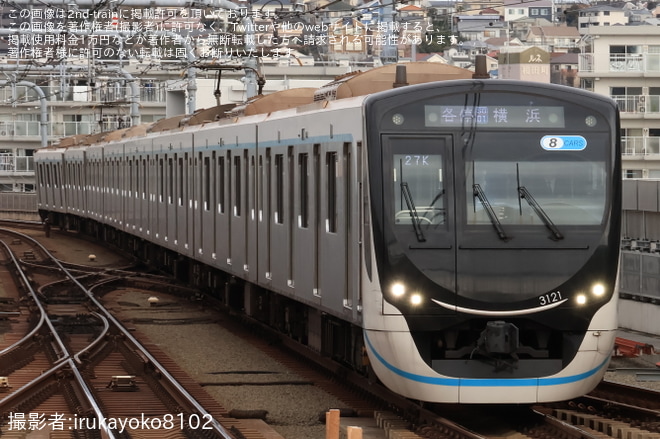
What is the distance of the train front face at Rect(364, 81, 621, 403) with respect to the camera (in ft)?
31.4

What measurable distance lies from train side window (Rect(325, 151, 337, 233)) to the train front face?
131cm

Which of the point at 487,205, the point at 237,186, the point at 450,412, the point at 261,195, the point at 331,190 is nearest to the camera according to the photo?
the point at 487,205

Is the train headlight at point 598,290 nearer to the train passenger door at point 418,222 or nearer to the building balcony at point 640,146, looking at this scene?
the train passenger door at point 418,222

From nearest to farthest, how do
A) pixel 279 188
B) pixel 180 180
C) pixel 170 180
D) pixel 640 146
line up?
pixel 279 188
pixel 180 180
pixel 170 180
pixel 640 146

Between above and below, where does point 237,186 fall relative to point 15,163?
above

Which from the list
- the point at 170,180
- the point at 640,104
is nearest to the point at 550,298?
the point at 170,180

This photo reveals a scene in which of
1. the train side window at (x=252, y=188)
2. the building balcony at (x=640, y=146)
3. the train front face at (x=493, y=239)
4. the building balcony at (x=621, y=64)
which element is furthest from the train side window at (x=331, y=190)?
the building balcony at (x=621, y=64)

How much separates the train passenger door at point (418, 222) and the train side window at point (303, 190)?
247 cm

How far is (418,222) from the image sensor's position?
9.70 m

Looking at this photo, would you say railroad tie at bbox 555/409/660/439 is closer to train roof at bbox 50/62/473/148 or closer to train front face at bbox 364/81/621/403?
train front face at bbox 364/81/621/403

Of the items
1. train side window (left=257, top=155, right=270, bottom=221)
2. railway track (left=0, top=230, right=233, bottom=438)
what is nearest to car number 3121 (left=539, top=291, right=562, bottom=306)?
railway track (left=0, top=230, right=233, bottom=438)

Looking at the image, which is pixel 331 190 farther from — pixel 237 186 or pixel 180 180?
pixel 180 180

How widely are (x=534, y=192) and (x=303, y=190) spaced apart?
121 inches

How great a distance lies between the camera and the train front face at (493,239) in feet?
31.4
